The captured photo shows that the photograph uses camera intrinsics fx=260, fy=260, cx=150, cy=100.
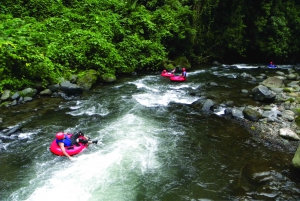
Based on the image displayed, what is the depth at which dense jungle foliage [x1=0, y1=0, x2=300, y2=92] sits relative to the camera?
1219 centimetres

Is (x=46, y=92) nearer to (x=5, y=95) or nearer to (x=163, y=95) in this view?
(x=5, y=95)

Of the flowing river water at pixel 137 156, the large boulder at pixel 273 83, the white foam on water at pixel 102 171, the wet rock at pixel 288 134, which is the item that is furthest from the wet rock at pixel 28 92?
the large boulder at pixel 273 83

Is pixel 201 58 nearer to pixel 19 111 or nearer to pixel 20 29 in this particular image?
pixel 20 29

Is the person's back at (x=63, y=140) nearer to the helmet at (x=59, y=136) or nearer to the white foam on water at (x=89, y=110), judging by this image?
the helmet at (x=59, y=136)

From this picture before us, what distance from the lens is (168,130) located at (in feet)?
29.9

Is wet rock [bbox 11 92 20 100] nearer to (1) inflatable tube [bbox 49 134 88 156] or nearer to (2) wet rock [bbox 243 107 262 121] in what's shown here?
(1) inflatable tube [bbox 49 134 88 156]

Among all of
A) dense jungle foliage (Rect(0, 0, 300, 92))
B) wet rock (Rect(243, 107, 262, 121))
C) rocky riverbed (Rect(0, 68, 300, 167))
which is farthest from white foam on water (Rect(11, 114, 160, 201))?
dense jungle foliage (Rect(0, 0, 300, 92))

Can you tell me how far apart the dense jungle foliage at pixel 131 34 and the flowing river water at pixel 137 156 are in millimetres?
2278

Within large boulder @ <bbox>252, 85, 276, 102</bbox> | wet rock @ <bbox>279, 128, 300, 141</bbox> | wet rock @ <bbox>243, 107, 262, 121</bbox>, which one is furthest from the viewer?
large boulder @ <bbox>252, 85, 276, 102</bbox>

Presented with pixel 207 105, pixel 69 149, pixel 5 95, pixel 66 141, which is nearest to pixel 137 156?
pixel 69 149

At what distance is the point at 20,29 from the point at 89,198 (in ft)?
33.0

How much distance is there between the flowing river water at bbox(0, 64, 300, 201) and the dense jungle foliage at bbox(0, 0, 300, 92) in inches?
89.7

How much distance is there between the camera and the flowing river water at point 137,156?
19.7 feet

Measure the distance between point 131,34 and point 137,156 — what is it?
11.6 m
